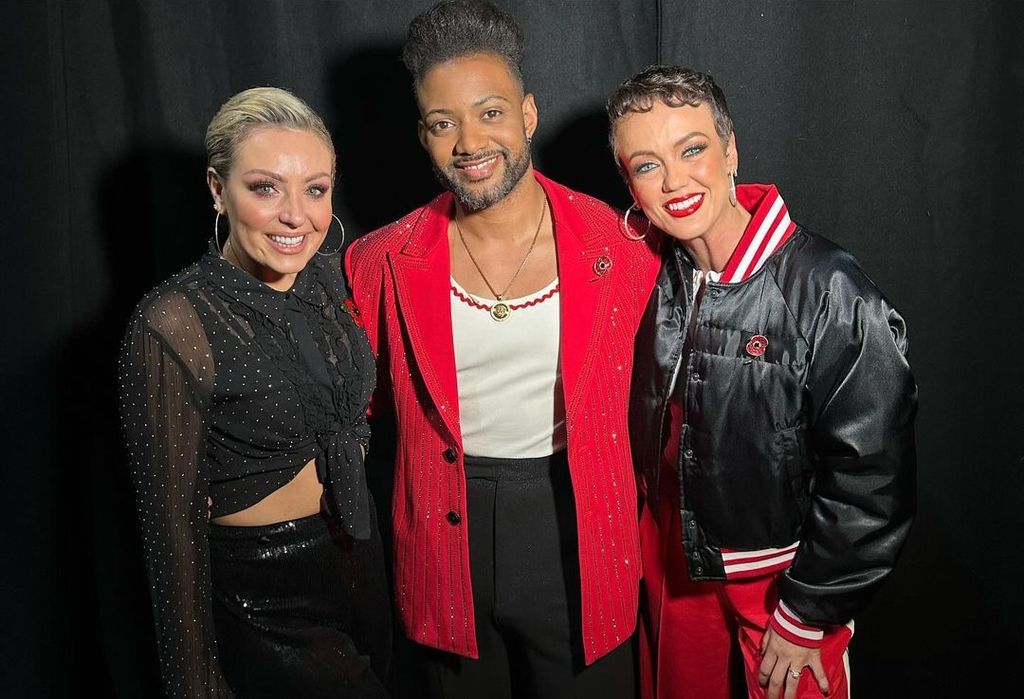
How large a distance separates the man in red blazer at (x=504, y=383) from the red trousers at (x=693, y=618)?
79mm

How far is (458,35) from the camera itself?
204 centimetres

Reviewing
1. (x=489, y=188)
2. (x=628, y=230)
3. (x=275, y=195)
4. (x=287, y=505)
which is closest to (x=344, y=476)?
(x=287, y=505)

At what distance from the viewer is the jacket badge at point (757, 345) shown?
1.89 meters

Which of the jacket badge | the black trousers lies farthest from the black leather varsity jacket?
the black trousers

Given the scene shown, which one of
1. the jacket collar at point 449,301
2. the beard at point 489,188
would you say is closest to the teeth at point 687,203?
the jacket collar at point 449,301

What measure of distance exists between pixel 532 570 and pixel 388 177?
1075 millimetres

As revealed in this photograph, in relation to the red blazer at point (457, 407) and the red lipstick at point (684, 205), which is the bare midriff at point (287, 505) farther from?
the red lipstick at point (684, 205)

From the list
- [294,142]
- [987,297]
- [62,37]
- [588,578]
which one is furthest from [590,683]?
[62,37]

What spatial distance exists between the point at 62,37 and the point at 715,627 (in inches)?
81.6

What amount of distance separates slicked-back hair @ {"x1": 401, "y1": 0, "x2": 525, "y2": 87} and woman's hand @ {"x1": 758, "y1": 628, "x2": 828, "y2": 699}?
123 centimetres

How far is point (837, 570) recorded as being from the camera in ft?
6.27

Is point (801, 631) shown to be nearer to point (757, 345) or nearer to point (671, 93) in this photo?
point (757, 345)

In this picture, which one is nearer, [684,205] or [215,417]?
[215,417]

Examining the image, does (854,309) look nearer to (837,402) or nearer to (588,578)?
(837,402)
